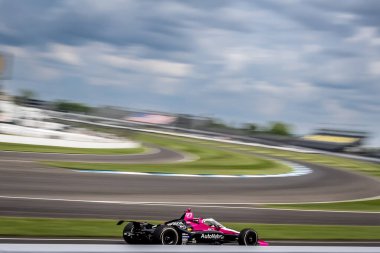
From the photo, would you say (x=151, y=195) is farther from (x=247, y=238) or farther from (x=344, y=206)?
(x=247, y=238)

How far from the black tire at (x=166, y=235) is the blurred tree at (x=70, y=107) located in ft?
158

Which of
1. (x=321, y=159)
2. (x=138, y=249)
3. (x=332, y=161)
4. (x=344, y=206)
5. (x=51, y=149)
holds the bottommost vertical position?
(x=138, y=249)

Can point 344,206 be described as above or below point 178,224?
above

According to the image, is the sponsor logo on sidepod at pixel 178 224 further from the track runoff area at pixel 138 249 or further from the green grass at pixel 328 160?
the green grass at pixel 328 160

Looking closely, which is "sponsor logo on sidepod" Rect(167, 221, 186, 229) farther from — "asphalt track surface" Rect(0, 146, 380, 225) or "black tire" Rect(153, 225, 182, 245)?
"asphalt track surface" Rect(0, 146, 380, 225)

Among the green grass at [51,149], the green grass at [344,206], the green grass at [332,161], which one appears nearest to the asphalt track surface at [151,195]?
the green grass at [344,206]

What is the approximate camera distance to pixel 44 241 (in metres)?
9.65

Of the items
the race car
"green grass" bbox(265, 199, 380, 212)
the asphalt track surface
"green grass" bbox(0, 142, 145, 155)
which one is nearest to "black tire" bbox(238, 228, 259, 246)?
the race car

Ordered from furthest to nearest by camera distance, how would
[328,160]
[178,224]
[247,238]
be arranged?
[328,160] → [247,238] → [178,224]

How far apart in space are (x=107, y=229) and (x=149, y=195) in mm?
5744

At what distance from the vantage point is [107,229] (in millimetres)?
11711

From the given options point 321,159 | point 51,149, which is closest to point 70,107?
point 321,159

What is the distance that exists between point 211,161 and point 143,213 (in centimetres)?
1619

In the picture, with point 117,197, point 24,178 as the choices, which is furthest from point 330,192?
point 24,178
